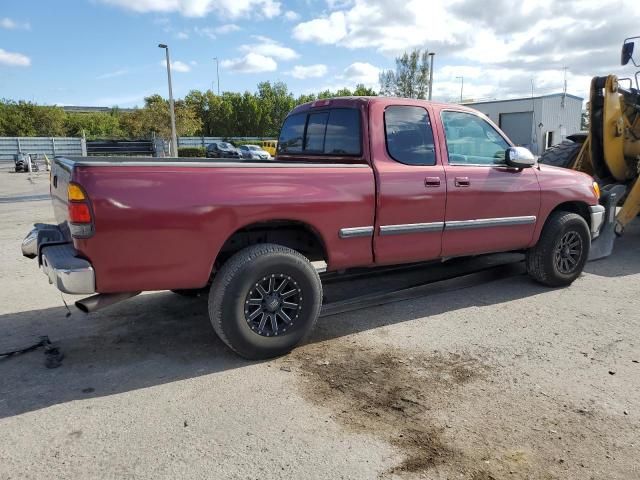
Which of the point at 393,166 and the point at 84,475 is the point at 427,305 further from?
the point at 84,475

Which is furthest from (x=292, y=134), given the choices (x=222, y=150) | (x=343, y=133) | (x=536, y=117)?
(x=536, y=117)

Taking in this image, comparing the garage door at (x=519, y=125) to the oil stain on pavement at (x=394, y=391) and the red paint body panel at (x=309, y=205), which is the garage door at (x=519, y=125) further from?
the oil stain on pavement at (x=394, y=391)

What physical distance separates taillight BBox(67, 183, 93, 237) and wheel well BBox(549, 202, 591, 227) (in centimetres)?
472

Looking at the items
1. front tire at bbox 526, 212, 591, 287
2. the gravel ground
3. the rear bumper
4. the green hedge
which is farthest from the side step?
the green hedge

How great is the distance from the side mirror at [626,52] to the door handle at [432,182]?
4.88 metres

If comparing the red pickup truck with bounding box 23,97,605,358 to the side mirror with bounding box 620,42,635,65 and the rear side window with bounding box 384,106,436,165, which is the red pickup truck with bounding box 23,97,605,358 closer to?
the rear side window with bounding box 384,106,436,165

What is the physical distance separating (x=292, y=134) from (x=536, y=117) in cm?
4231

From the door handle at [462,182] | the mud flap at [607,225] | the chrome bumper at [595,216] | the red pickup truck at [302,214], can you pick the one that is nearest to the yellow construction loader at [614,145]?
the mud flap at [607,225]

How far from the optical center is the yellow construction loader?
23.4ft

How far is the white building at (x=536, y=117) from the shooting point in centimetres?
4231

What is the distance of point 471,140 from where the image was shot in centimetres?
494

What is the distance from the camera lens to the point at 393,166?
430 centimetres

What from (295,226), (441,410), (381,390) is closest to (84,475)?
(381,390)

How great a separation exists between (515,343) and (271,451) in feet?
7.78
